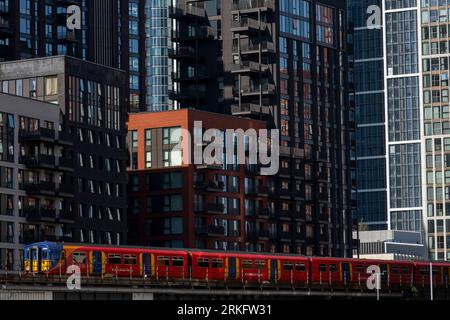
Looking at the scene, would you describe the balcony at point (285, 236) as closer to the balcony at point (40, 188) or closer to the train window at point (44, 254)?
the balcony at point (40, 188)

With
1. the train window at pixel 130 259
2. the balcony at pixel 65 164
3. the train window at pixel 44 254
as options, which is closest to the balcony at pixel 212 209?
the balcony at pixel 65 164

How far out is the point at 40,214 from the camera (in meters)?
140

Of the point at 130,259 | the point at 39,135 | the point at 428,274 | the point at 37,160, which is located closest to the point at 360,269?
the point at 428,274

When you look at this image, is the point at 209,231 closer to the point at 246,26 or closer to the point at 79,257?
the point at 246,26

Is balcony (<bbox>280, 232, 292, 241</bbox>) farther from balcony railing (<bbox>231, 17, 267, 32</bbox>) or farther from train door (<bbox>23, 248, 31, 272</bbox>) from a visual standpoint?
train door (<bbox>23, 248, 31, 272</bbox>)

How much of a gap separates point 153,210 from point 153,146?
9.30m

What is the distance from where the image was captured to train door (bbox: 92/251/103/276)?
101 m

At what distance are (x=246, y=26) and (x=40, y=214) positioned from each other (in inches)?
2682

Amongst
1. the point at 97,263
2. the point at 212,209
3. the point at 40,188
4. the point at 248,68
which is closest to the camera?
the point at 97,263

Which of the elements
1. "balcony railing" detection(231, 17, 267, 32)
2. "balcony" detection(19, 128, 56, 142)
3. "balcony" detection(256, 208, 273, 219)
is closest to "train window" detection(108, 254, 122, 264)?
"balcony" detection(19, 128, 56, 142)

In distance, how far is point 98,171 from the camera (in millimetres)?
154250

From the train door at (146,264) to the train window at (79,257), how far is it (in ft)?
24.2
